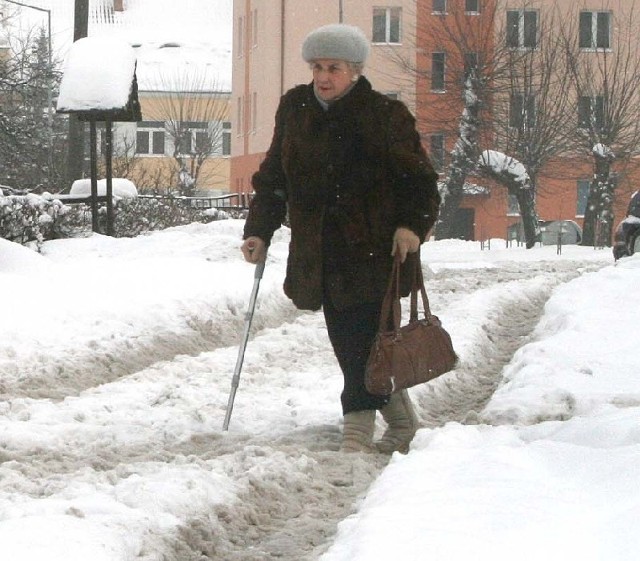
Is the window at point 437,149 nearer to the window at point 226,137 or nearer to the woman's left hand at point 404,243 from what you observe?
the window at point 226,137

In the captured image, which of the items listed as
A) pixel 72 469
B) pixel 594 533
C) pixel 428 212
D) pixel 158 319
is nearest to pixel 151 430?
pixel 72 469

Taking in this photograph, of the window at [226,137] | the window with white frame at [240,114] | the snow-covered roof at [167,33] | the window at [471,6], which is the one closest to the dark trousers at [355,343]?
the window at [471,6]

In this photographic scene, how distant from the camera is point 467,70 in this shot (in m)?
40.7

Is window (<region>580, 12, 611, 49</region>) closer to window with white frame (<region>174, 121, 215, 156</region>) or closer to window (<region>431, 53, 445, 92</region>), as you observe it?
window (<region>431, 53, 445, 92</region>)

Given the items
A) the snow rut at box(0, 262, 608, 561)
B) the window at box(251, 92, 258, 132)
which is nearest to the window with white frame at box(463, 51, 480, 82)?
the window at box(251, 92, 258, 132)

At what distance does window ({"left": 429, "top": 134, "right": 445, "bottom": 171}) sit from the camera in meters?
43.1

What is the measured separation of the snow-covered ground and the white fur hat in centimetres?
159

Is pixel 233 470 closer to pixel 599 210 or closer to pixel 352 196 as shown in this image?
pixel 352 196

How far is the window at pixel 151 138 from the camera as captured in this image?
7131 cm

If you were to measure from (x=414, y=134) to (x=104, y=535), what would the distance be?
264cm

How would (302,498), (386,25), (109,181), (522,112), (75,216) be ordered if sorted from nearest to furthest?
1. (302,498)
2. (75,216)
3. (109,181)
4. (522,112)
5. (386,25)

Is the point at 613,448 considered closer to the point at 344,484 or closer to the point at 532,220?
the point at 344,484

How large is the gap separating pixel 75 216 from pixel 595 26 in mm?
33567

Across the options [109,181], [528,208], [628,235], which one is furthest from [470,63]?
[109,181]
